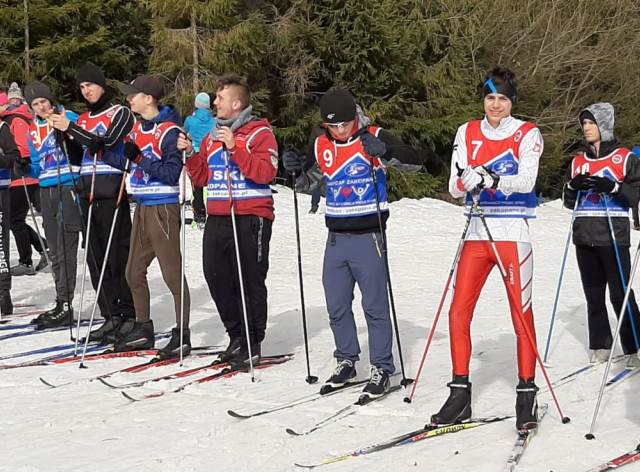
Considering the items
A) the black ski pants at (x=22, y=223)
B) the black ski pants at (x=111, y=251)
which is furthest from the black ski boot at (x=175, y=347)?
the black ski pants at (x=22, y=223)

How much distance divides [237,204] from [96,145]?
1.28 metres

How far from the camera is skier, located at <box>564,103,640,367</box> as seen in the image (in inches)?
237

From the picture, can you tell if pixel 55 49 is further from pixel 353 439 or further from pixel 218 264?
pixel 353 439

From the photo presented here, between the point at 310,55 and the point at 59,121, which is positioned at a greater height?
the point at 310,55

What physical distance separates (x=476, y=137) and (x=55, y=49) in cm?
1550

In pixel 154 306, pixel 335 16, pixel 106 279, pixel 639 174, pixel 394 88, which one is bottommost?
pixel 154 306

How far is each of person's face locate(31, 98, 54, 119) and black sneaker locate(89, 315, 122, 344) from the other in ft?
5.56

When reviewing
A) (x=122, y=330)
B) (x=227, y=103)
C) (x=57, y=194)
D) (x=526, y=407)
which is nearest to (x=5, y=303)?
(x=57, y=194)

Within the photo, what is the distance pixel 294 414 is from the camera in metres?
4.89

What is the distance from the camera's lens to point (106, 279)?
712cm

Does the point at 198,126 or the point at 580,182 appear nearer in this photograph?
the point at 580,182

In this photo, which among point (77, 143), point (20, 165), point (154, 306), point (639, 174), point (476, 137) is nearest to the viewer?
point (476, 137)

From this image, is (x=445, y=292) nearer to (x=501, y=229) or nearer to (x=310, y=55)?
(x=501, y=229)

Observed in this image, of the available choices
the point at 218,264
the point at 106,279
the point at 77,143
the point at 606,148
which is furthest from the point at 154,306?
the point at 606,148
